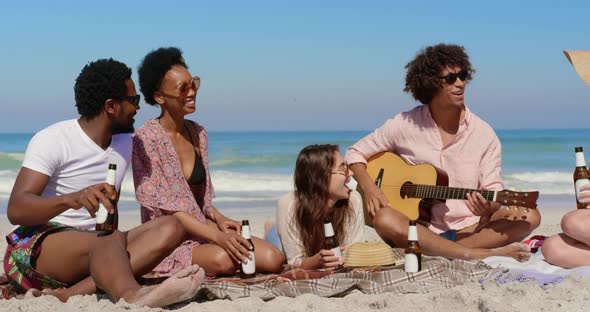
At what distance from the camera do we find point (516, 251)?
19.9 ft

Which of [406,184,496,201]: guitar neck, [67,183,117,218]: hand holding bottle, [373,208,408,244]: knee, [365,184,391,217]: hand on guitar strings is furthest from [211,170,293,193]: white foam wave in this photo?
[67,183,117,218]: hand holding bottle

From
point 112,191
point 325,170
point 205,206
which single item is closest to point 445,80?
point 325,170

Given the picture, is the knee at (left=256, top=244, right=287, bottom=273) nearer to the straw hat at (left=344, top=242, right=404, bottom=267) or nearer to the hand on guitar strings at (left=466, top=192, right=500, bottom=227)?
the straw hat at (left=344, top=242, right=404, bottom=267)

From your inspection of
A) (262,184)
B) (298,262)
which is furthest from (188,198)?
(262,184)

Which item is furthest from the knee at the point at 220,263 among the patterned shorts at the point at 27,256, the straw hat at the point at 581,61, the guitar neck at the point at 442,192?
the straw hat at the point at 581,61

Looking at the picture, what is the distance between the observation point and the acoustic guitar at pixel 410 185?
655cm

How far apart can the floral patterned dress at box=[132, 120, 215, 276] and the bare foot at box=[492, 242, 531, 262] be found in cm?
226

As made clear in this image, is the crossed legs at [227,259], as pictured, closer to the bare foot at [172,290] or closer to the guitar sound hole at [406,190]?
the bare foot at [172,290]

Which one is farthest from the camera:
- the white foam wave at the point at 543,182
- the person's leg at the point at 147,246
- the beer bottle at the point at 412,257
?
the white foam wave at the point at 543,182

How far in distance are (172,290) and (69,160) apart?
116 cm

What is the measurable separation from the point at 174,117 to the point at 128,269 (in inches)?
66.3

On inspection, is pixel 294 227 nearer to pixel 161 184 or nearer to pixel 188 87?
pixel 161 184

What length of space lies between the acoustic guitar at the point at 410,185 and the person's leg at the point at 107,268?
2.54 m

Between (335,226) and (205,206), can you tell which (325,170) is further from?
(205,206)
